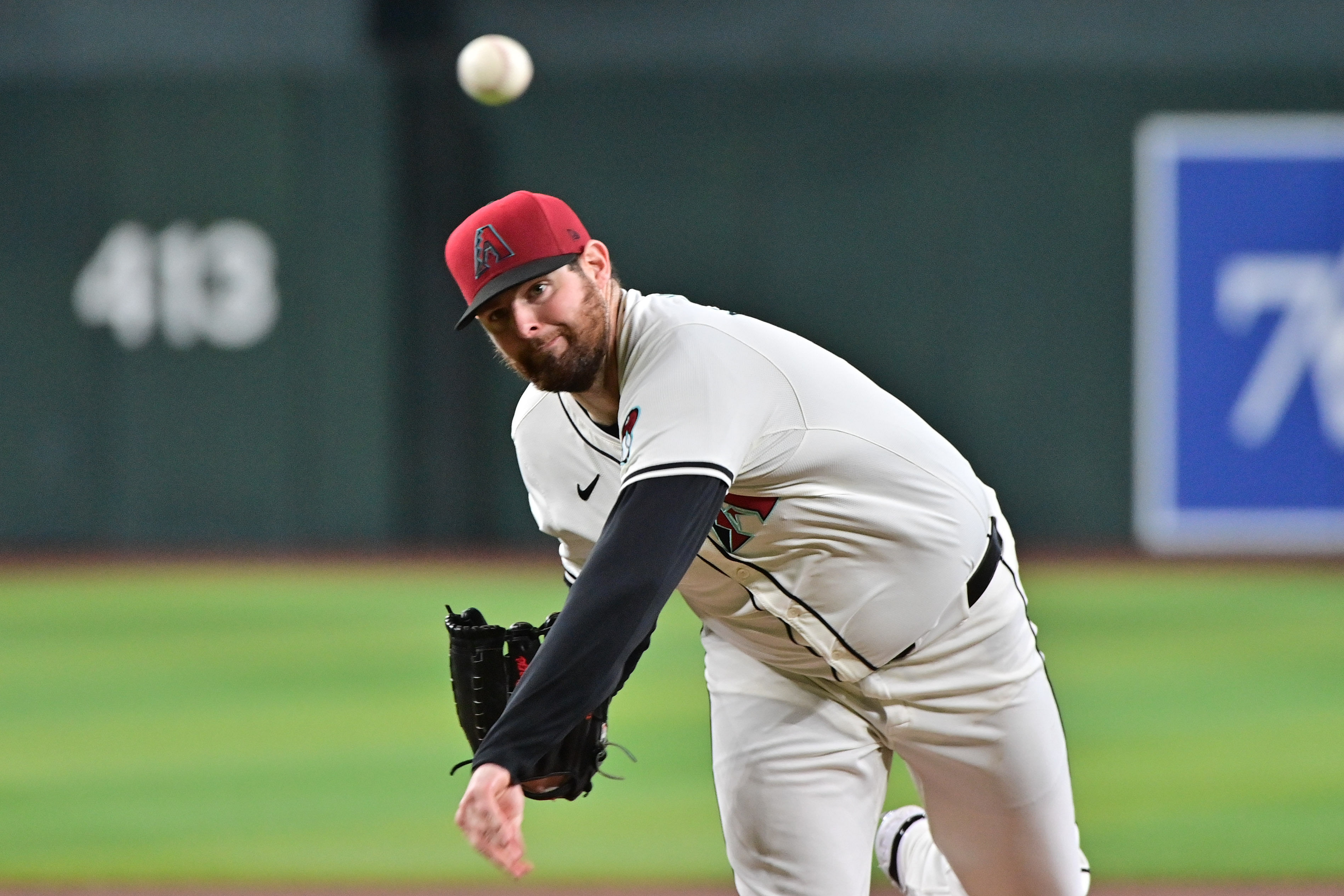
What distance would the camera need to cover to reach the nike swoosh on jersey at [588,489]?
3.42 meters

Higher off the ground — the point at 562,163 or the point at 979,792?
the point at 562,163

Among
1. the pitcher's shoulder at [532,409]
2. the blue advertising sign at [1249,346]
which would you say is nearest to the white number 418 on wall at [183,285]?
the blue advertising sign at [1249,346]

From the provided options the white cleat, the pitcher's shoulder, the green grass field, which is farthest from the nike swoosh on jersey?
the green grass field

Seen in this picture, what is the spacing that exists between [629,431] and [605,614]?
0.36 meters

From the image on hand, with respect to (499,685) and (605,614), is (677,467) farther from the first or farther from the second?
(499,685)

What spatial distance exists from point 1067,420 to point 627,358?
34.9ft

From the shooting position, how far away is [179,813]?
6039mm

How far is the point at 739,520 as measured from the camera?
3172 millimetres

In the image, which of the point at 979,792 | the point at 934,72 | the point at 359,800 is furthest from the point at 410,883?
the point at 934,72

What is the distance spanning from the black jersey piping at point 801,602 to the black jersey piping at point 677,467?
0.52m

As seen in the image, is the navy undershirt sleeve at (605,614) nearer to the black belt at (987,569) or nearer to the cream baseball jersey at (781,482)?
the cream baseball jersey at (781,482)

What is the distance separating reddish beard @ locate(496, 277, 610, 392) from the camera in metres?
2.95

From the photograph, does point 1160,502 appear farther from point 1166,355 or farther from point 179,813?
point 179,813

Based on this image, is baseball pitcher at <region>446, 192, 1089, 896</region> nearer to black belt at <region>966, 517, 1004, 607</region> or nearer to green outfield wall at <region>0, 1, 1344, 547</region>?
black belt at <region>966, 517, 1004, 607</region>
